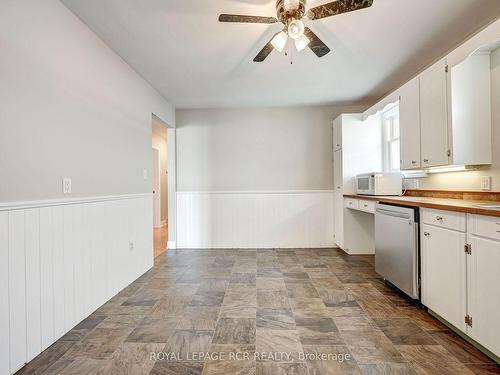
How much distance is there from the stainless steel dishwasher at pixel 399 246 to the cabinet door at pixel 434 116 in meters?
0.58

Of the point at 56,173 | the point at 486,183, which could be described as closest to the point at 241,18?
the point at 56,173

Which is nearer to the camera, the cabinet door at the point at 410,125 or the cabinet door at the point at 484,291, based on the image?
the cabinet door at the point at 484,291

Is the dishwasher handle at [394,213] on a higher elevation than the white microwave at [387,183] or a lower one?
lower

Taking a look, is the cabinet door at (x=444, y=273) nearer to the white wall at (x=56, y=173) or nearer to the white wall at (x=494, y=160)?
the white wall at (x=494, y=160)

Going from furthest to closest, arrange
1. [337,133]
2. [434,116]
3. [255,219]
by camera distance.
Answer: [255,219], [337,133], [434,116]

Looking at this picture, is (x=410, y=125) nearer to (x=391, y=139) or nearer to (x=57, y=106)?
(x=391, y=139)

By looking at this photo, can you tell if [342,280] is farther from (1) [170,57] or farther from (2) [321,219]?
(1) [170,57]

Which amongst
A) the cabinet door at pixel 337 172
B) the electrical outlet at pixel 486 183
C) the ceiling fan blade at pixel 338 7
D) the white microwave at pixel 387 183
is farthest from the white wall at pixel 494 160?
the cabinet door at pixel 337 172

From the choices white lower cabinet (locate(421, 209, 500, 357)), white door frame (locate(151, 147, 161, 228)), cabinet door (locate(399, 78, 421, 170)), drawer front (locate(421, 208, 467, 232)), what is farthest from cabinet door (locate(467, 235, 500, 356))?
white door frame (locate(151, 147, 161, 228))

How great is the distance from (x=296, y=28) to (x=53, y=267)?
2305mm

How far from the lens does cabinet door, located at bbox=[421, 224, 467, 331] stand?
68.6 inches

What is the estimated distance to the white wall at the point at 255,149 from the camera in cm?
442

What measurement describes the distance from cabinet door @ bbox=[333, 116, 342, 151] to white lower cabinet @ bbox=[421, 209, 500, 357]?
2084mm

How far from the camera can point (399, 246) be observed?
2418 millimetres
